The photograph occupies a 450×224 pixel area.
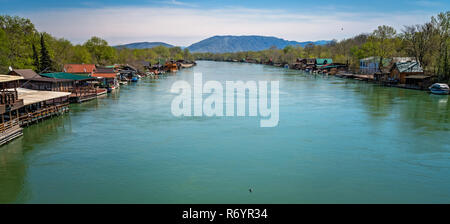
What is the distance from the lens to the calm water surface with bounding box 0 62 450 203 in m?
16.0

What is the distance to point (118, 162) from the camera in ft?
66.0

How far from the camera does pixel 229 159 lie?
20.7m

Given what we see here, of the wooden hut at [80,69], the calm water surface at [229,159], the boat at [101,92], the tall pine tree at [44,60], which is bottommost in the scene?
the calm water surface at [229,159]

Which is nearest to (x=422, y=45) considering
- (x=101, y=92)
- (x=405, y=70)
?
(x=405, y=70)

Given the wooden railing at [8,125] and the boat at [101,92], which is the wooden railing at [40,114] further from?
the boat at [101,92]

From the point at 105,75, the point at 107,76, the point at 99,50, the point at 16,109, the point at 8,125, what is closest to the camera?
the point at 8,125

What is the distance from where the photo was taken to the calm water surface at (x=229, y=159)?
16031 millimetres

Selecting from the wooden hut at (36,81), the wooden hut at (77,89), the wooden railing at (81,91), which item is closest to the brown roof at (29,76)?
the wooden hut at (36,81)

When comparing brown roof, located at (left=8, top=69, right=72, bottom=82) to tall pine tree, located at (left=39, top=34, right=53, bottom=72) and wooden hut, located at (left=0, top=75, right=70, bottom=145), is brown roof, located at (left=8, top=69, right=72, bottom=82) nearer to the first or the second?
wooden hut, located at (left=0, top=75, right=70, bottom=145)

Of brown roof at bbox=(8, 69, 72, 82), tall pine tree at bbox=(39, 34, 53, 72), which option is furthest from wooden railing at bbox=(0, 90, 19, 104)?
tall pine tree at bbox=(39, 34, 53, 72)

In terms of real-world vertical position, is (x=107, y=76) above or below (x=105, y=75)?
below

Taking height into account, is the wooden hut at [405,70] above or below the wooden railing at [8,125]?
above

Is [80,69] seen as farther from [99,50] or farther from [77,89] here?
[99,50]

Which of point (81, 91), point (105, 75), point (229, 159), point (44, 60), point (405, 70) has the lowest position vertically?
point (229, 159)
